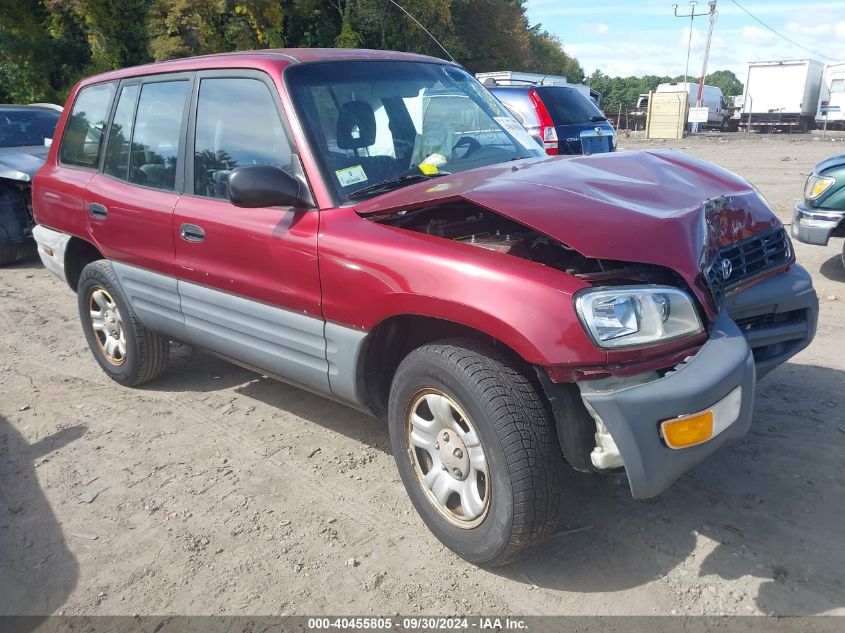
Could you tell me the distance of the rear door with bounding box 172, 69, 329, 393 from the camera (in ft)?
10.3

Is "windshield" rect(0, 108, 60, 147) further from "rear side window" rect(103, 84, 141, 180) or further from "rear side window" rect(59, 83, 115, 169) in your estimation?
"rear side window" rect(103, 84, 141, 180)

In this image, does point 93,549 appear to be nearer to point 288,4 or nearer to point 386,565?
point 386,565

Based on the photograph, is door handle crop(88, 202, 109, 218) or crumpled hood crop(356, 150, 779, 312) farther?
door handle crop(88, 202, 109, 218)

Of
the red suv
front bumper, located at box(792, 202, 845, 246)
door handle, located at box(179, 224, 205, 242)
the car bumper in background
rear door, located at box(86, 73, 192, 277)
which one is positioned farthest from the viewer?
front bumper, located at box(792, 202, 845, 246)

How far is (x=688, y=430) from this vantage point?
2291mm

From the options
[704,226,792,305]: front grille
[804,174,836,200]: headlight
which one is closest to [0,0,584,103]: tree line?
[804,174,836,200]: headlight

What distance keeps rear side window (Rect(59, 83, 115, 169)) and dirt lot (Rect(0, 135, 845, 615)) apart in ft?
5.16

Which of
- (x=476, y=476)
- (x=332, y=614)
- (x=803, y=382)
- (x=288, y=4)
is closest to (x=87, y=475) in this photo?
(x=332, y=614)

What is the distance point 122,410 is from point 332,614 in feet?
7.93

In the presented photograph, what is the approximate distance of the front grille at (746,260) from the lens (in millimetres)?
2633

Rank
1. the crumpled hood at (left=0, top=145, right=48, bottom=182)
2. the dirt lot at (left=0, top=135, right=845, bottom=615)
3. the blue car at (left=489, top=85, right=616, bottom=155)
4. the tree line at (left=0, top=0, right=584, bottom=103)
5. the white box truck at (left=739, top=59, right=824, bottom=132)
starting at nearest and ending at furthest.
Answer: the dirt lot at (left=0, top=135, right=845, bottom=615)
the crumpled hood at (left=0, top=145, right=48, bottom=182)
the blue car at (left=489, top=85, right=616, bottom=155)
the tree line at (left=0, top=0, right=584, bottom=103)
the white box truck at (left=739, top=59, right=824, bottom=132)

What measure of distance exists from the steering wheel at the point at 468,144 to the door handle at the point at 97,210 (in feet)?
7.07

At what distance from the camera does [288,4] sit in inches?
887

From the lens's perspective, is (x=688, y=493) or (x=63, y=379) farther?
(x=63, y=379)
